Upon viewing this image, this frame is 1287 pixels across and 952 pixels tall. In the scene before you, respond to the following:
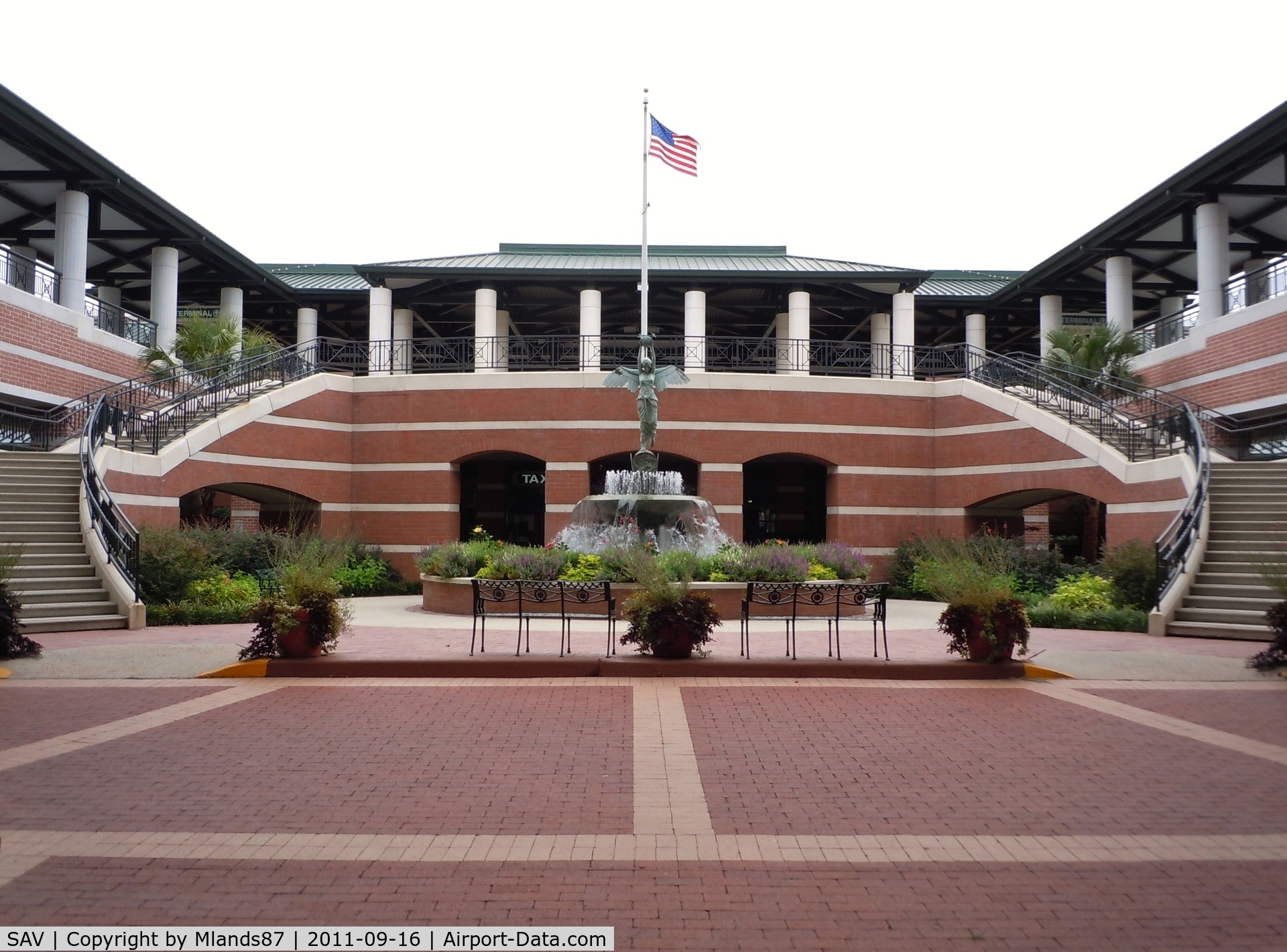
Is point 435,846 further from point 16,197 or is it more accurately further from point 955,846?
point 16,197

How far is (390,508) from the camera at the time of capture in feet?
87.5

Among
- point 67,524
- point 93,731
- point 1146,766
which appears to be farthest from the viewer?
point 67,524

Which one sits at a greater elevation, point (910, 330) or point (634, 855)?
point (910, 330)

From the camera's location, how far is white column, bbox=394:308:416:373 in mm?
29219

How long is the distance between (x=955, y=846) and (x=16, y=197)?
2971cm

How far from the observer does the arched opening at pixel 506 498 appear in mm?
31250

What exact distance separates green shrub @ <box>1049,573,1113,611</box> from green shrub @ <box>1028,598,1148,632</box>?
244 millimetres

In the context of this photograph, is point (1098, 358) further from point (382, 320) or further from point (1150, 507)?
point (382, 320)

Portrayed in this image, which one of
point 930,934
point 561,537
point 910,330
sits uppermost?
point 910,330

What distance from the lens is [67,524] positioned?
674 inches

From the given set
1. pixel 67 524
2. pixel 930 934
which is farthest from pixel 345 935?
pixel 67 524

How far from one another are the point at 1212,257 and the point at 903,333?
8120mm

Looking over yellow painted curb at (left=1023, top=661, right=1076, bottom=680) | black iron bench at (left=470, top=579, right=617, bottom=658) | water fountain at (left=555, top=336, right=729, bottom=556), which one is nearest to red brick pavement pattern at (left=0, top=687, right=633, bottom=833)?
black iron bench at (left=470, top=579, right=617, bottom=658)

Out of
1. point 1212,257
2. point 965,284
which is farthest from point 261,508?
point 965,284
